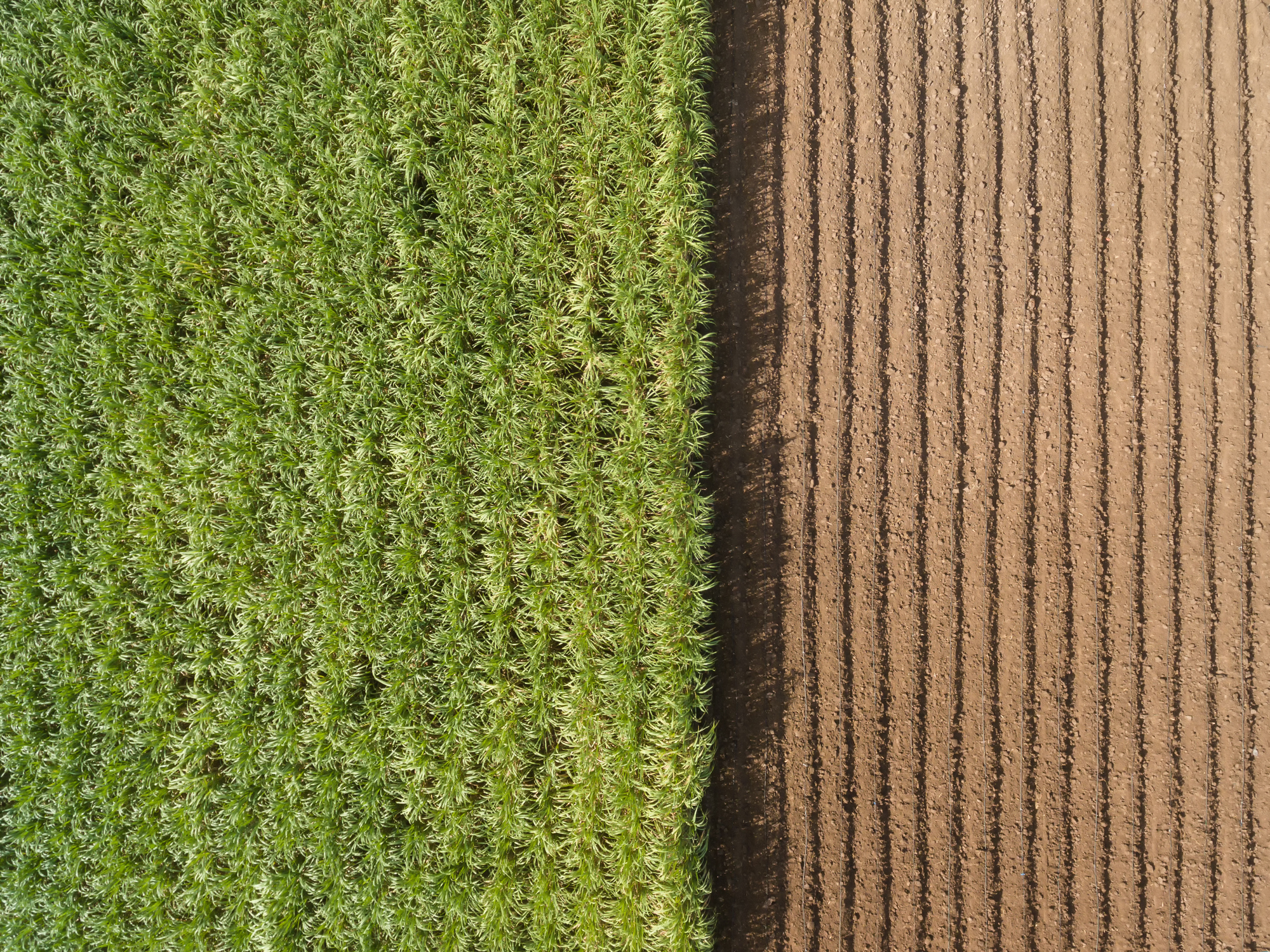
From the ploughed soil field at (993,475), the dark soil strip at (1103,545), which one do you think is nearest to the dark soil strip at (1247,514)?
the ploughed soil field at (993,475)

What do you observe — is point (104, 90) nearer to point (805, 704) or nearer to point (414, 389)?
point (414, 389)

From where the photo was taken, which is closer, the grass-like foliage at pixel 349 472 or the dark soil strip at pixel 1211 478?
the grass-like foliage at pixel 349 472

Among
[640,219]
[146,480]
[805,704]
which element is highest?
[640,219]

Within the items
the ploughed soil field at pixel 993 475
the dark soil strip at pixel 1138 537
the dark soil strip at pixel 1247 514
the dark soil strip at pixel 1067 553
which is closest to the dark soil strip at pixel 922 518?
the ploughed soil field at pixel 993 475

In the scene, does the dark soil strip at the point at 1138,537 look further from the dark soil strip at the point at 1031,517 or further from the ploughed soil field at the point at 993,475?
the dark soil strip at the point at 1031,517

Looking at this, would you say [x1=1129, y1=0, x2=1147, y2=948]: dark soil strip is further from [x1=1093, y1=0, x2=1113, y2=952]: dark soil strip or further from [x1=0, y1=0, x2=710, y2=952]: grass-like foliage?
[x1=0, y1=0, x2=710, y2=952]: grass-like foliage

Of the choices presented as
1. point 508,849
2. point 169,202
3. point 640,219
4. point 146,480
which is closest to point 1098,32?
point 640,219
